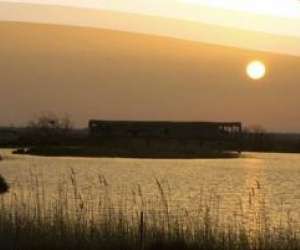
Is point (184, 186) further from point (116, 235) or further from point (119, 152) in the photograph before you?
point (119, 152)

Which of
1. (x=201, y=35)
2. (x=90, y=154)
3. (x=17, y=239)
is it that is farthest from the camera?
(x=90, y=154)

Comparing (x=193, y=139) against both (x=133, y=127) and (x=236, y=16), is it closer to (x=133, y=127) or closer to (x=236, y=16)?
(x=133, y=127)

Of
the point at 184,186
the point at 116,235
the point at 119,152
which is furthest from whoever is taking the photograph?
the point at 119,152

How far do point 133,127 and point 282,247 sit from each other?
46355 mm

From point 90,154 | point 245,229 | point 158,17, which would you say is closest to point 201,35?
point 158,17

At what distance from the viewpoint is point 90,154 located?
182ft

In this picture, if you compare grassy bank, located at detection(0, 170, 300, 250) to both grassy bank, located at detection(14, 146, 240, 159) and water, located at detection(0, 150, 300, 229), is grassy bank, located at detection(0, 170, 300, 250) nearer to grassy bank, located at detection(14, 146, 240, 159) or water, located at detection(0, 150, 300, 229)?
water, located at detection(0, 150, 300, 229)

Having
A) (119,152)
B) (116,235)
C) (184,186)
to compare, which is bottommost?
(116,235)

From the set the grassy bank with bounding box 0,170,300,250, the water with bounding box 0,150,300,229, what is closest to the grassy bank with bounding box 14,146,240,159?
the water with bounding box 0,150,300,229

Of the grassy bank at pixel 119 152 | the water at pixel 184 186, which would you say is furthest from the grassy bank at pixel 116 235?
the grassy bank at pixel 119 152

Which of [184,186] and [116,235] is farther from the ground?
→ [184,186]

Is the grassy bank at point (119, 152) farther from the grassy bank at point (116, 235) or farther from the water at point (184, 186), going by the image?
the grassy bank at point (116, 235)

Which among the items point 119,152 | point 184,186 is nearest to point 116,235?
point 184,186

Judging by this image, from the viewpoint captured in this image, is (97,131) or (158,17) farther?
(97,131)
